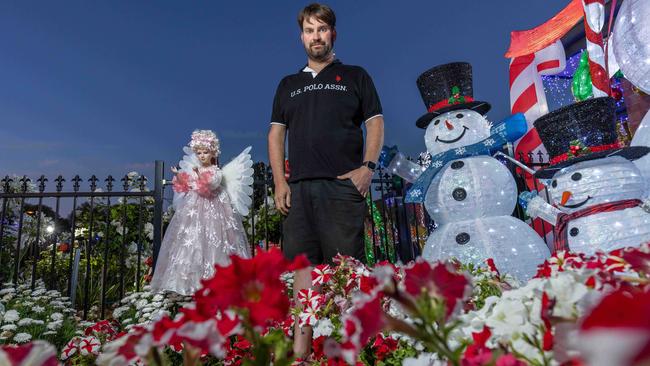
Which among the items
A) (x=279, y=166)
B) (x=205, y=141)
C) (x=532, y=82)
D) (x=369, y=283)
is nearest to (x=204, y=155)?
(x=205, y=141)

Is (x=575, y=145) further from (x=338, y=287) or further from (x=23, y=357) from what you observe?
(x=23, y=357)

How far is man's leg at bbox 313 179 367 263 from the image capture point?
8.30 feet

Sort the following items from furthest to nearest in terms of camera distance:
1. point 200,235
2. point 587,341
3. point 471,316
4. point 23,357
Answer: point 200,235, point 471,316, point 23,357, point 587,341

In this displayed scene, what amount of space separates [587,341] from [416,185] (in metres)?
3.61

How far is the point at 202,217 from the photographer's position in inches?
169

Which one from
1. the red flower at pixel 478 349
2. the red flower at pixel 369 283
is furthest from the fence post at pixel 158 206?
the red flower at pixel 478 349

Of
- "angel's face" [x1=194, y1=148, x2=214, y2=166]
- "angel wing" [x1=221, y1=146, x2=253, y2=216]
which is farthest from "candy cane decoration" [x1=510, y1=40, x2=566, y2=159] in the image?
"angel's face" [x1=194, y1=148, x2=214, y2=166]

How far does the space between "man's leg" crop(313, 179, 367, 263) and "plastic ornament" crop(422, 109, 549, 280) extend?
104cm

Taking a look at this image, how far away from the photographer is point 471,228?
3408 mm

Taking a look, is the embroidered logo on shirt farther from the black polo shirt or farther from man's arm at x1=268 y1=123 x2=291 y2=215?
man's arm at x1=268 y1=123 x2=291 y2=215

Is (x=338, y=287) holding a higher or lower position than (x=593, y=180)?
lower

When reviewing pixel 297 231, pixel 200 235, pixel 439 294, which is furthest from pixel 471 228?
pixel 439 294

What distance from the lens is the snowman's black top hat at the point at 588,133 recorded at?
126 inches

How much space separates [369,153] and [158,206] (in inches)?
146
